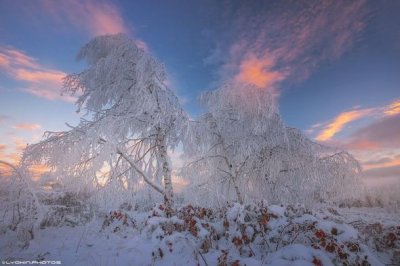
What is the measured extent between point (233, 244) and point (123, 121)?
5.57m

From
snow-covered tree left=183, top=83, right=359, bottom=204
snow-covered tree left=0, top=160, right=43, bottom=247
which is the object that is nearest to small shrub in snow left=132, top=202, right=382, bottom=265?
snow-covered tree left=0, top=160, right=43, bottom=247

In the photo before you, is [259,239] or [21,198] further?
[21,198]

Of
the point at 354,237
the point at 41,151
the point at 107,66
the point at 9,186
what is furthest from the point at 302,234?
the point at 107,66

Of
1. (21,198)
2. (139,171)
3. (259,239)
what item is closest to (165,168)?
(139,171)

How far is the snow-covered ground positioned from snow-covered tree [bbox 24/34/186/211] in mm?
2328

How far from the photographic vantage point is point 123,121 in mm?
8930

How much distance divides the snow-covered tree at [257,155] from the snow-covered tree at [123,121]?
1.31 metres

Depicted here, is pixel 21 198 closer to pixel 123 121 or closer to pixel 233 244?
pixel 123 121

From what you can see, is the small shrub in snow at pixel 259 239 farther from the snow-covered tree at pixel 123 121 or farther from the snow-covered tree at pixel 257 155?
the snow-covered tree at pixel 257 155

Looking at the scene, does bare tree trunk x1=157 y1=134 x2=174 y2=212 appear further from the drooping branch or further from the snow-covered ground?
the snow-covered ground

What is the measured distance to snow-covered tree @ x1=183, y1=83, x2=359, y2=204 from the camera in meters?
10.4

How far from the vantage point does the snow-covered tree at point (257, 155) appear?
10383 mm

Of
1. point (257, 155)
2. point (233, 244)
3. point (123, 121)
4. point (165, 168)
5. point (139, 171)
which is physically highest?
point (123, 121)

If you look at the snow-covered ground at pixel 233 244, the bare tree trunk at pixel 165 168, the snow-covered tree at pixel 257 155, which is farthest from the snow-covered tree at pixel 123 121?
the snow-covered ground at pixel 233 244
